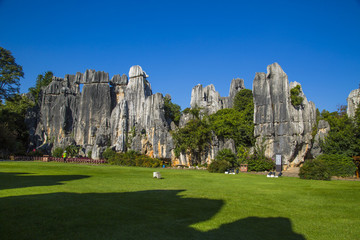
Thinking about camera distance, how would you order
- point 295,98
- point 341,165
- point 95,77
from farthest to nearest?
point 95,77 < point 295,98 < point 341,165

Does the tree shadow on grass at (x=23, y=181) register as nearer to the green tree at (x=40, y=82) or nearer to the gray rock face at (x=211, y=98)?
the gray rock face at (x=211, y=98)

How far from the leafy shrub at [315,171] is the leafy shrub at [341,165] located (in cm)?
446

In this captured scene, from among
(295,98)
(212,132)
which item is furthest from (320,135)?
(212,132)

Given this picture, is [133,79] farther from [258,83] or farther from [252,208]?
[252,208]

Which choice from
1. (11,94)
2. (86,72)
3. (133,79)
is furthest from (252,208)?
(86,72)

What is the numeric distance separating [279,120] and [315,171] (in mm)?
15429

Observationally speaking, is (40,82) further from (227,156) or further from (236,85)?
(227,156)

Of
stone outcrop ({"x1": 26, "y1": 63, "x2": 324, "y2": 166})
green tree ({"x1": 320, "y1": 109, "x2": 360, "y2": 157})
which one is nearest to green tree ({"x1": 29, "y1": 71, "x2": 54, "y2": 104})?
stone outcrop ({"x1": 26, "y1": 63, "x2": 324, "y2": 166})

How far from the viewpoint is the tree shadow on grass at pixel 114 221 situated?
5.99m

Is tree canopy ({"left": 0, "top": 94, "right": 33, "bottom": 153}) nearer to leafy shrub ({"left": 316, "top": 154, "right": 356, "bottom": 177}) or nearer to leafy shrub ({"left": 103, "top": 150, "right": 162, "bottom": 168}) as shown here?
leafy shrub ({"left": 103, "top": 150, "right": 162, "bottom": 168})

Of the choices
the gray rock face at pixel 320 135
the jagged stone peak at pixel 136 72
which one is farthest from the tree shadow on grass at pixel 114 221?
the jagged stone peak at pixel 136 72

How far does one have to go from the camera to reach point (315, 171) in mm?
21547

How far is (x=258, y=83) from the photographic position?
127 feet

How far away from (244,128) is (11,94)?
102 ft
